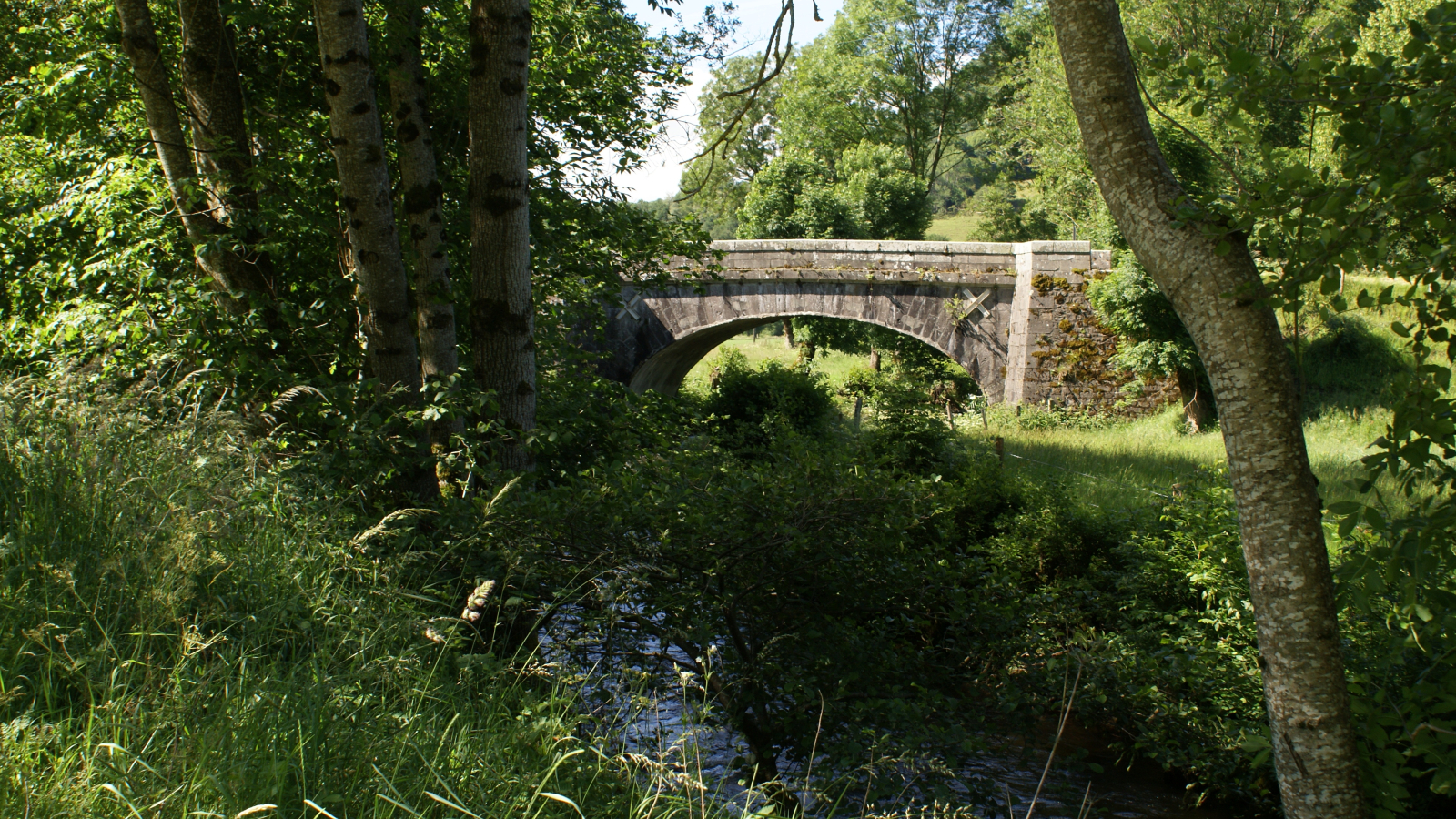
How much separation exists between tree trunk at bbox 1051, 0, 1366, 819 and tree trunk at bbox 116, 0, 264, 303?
4.04 meters

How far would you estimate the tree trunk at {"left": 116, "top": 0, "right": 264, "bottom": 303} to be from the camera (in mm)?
4531

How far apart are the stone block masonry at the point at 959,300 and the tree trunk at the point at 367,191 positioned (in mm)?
9870

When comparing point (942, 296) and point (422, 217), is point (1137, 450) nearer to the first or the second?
point (942, 296)

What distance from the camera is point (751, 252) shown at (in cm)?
1516

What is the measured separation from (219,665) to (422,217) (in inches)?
124

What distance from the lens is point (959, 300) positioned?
49.3 ft

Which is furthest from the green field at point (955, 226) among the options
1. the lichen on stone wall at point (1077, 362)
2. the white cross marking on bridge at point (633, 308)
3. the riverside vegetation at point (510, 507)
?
the riverside vegetation at point (510, 507)

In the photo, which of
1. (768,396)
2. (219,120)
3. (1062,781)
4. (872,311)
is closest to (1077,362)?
(872,311)

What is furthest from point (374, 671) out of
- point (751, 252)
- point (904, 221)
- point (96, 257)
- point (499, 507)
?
point (904, 221)

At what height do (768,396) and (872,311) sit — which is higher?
(872,311)

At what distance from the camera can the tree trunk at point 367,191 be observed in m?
4.07

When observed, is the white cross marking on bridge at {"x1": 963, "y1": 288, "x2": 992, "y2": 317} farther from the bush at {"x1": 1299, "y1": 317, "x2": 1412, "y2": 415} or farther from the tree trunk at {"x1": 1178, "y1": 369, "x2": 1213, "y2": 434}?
the bush at {"x1": 1299, "y1": 317, "x2": 1412, "y2": 415}

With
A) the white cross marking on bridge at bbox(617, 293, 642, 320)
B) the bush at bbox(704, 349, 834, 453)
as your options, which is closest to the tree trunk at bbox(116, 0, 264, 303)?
the bush at bbox(704, 349, 834, 453)

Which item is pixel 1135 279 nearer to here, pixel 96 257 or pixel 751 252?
pixel 751 252
